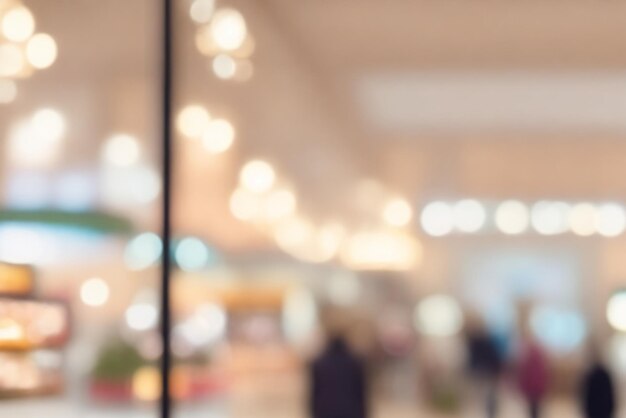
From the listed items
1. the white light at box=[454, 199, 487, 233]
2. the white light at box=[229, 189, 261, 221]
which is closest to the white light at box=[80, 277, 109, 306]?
the white light at box=[229, 189, 261, 221]

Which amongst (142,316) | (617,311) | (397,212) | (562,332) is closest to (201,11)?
(397,212)

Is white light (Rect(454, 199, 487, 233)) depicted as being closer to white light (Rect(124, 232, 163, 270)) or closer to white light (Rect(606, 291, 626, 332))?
white light (Rect(606, 291, 626, 332))

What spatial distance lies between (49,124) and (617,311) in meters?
2.25

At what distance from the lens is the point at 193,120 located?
4.09 meters

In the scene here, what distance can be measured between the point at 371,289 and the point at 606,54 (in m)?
1.22

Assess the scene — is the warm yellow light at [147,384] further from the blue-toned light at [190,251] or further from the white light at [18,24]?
the white light at [18,24]

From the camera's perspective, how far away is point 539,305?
4090 millimetres

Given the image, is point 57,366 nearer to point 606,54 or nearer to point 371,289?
point 371,289

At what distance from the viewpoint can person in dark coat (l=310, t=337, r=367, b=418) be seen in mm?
4027

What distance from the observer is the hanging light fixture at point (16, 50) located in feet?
13.9

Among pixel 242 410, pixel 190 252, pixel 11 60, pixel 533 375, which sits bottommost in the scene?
pixel 242 410

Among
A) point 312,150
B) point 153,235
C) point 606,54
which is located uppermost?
point 606,54

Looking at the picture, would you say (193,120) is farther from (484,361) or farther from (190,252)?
(484,361)

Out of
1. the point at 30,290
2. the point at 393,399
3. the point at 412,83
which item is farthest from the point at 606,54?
the point at 30,290
